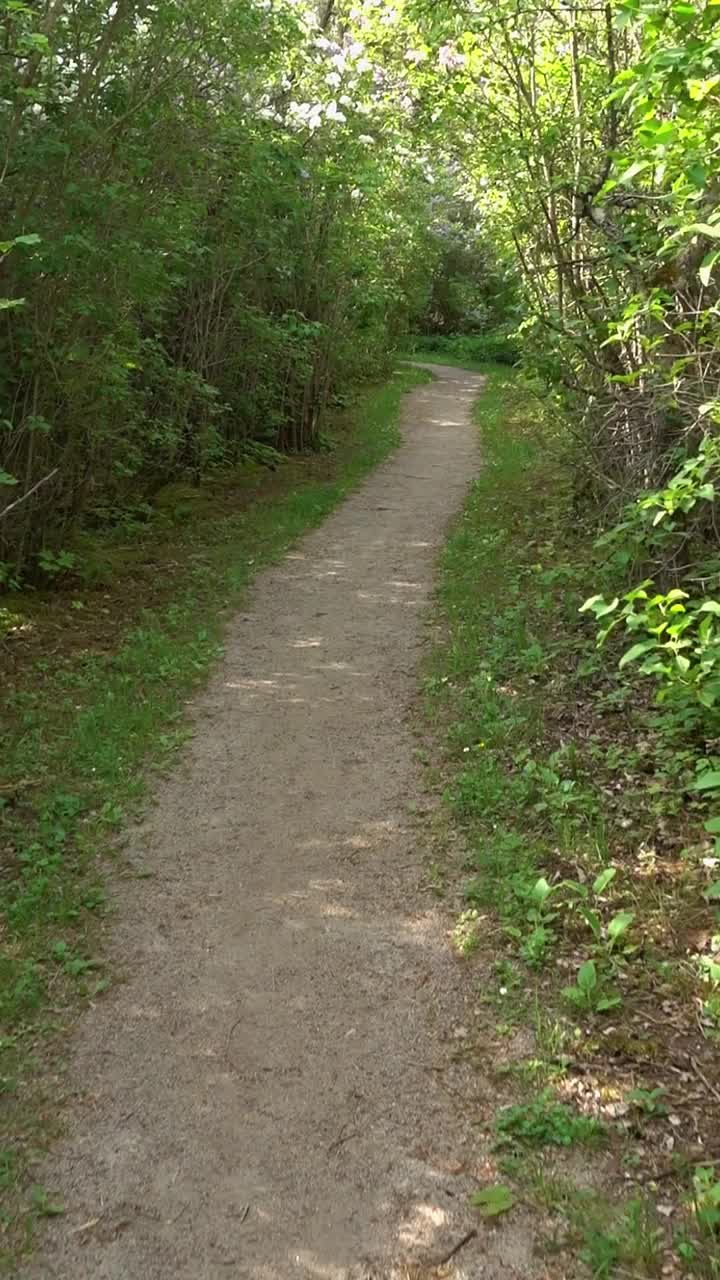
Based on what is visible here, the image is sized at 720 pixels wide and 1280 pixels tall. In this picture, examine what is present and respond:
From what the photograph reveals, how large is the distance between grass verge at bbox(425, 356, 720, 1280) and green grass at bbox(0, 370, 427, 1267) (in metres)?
1.64

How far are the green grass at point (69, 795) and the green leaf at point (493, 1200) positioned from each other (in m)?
1.39

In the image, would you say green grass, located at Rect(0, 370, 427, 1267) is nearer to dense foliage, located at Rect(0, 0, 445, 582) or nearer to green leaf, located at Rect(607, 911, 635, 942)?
dense foliage, located at Rect(0, 0, 445, 582)

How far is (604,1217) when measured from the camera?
3.01m

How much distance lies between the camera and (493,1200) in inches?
123

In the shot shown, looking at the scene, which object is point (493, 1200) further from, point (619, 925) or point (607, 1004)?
point (619, 925)

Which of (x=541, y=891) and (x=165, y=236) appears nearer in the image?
(x=541, y=891)

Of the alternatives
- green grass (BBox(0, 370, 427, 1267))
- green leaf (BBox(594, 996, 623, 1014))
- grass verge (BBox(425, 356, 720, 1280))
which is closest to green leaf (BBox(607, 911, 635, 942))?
grass verge (BBox(425, 356, 720, 1280))

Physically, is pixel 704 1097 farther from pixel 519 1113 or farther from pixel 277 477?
pixel 277 477

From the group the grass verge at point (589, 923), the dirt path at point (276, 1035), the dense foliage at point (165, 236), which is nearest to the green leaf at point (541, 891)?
the grass verge at point (589, 923)

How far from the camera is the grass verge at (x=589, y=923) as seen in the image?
310 cm

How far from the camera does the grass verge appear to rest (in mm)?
3100

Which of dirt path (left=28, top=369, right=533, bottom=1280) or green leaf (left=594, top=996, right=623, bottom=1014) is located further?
green leaf (left=594, top=996, right=623, bottom=1014)

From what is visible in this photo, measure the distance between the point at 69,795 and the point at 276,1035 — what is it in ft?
7.39

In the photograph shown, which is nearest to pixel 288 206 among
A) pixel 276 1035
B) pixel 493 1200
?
pixel 276 1035
